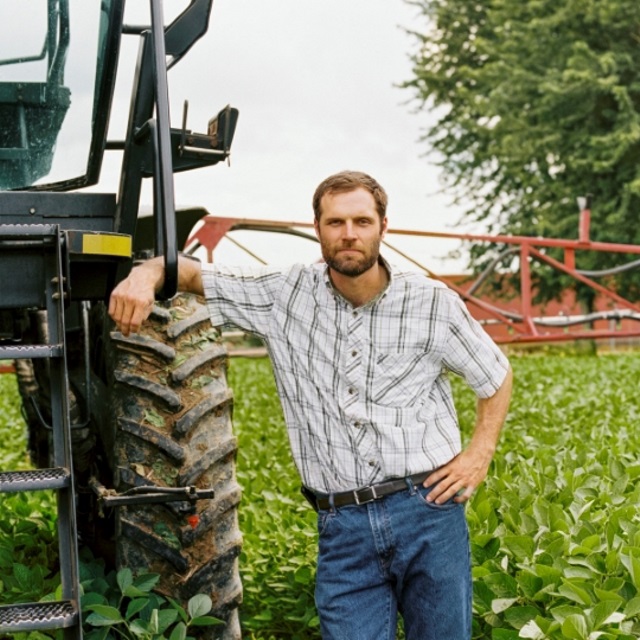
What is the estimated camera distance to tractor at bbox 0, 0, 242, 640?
3.21 meters

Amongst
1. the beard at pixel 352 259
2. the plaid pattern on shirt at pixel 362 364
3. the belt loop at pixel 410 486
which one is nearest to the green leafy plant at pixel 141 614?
the plaid pattern on shirt at pixel 362 364

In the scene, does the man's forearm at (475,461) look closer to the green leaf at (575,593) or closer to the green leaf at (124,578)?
the green leaf at (575,593)

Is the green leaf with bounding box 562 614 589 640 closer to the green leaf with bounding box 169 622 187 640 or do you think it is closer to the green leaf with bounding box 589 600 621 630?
the green leaf with bounding box 589 600 621 630

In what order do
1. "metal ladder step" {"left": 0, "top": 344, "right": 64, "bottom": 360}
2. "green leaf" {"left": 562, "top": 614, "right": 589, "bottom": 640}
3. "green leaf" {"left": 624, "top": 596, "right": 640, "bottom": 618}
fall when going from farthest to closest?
"green leaf" {"left": 624, "top": 596, "right": 640, "bottom": 618} < "green leaf" {"left": 562, "top": 614, "right": 589, "bottom": 640} < "metal ladder step" {"left": 0, "top": 344, "right": 64, "bottom": 360}

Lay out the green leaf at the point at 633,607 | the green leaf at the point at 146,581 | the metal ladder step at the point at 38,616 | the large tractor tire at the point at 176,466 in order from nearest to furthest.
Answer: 1. the metal ladder step at the point at 38,616
2. the green leaf at the point at 633,607
3. the green leaf at the point at 146,581
4. the large tractor tire at the point at 176,466

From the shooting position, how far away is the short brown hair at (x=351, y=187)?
10.6 ft

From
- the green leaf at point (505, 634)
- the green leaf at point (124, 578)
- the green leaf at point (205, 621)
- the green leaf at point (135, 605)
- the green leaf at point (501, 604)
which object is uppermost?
the green leaf at point (124, 578)

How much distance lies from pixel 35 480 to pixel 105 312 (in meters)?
1.42

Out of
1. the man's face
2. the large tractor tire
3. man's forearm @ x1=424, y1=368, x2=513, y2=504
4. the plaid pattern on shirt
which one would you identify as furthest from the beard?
the large tractor tire

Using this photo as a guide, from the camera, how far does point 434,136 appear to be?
33750 mm

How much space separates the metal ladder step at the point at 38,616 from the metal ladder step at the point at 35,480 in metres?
0.30

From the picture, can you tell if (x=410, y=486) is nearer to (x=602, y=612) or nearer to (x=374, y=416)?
(x=374, y=416)

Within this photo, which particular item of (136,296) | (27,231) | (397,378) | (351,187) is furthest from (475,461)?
(27,231)

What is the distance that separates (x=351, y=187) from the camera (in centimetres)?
322
